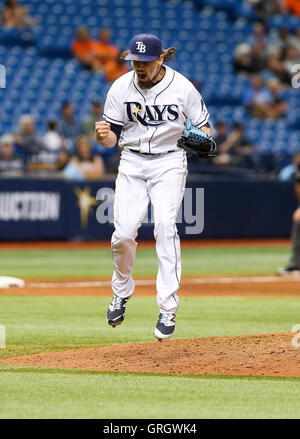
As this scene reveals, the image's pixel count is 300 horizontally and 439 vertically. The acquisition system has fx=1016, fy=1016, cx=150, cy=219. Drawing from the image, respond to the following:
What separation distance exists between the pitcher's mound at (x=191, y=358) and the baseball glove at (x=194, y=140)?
1.48 meters

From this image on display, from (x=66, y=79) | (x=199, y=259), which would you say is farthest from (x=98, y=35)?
(x=199, y=259)

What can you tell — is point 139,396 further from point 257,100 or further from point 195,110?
point 257,100

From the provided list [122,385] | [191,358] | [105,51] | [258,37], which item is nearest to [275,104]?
[258,37]

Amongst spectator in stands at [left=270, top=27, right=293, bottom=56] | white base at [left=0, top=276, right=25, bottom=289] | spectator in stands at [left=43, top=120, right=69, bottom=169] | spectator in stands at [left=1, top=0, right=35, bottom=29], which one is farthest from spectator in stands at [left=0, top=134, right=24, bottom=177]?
spectator in stands at [left=270, top=27, right=293, bottom=56]

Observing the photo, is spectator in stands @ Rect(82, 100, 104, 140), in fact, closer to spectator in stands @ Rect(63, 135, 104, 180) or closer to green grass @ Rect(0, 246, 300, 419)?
spectator in stands @ Rect(63, 135, 104, 180)

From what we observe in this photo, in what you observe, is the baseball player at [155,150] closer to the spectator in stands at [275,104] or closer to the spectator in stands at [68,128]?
the spectator in stands at [68,128]

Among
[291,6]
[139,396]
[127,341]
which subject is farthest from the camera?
[291,6]

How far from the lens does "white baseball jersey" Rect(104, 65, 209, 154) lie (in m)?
7.60

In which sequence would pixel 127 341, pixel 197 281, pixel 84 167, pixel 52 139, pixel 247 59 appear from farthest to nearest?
1. pixel 247 59
2. pixel 52 139
3. pixel 84 167
4. pixel 197 281
5. pixel 127 341

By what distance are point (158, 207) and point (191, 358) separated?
1.16 m

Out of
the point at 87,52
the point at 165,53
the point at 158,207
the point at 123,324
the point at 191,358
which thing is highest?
the point at 165,53

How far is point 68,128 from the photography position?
20.8 meters

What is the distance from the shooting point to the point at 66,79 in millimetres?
23906

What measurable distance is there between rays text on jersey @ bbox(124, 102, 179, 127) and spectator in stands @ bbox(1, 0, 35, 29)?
637 inches
